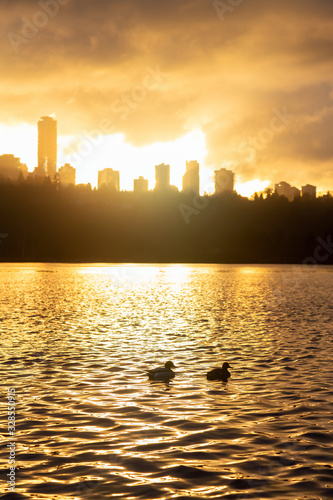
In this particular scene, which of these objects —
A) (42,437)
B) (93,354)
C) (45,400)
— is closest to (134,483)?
(42,437)

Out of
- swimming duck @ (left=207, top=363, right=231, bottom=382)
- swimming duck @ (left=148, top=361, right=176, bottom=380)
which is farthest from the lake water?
swimming duck @ (left=207, top=363, right=231, bottom=382)

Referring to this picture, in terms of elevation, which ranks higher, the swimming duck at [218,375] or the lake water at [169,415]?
the swimming duck at [218,375]

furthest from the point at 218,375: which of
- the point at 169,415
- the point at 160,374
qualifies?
the point at 169,415

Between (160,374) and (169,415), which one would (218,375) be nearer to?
(160,374)

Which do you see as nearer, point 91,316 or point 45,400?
point 45,400

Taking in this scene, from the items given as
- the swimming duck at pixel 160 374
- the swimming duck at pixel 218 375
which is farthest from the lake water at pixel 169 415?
the swimming duck at pixel 218 375

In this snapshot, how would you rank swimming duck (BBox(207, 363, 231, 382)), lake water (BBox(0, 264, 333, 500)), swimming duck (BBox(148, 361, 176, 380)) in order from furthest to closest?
swimming duck (BBox(207, 363, 231, 382)) < swimming duck (BBox(148, 361, 176, 380)) < lake water (BBox(0, 264, 333, 500))

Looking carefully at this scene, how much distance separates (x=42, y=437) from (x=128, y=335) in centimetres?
2220

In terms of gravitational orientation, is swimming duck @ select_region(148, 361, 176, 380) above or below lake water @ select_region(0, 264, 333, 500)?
above

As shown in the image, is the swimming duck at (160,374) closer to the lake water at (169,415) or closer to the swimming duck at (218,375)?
the lake water at (169,415)

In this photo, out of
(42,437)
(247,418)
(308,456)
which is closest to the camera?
(308,456)

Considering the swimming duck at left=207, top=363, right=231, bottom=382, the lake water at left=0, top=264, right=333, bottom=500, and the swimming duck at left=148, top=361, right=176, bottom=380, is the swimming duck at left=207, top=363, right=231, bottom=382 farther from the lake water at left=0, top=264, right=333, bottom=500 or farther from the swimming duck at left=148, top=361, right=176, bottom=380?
the swimming duck at left=148, top=361, right=176, bottom=380

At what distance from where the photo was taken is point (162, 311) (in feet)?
191

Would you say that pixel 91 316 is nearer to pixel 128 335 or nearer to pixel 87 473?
pixel 128 335
